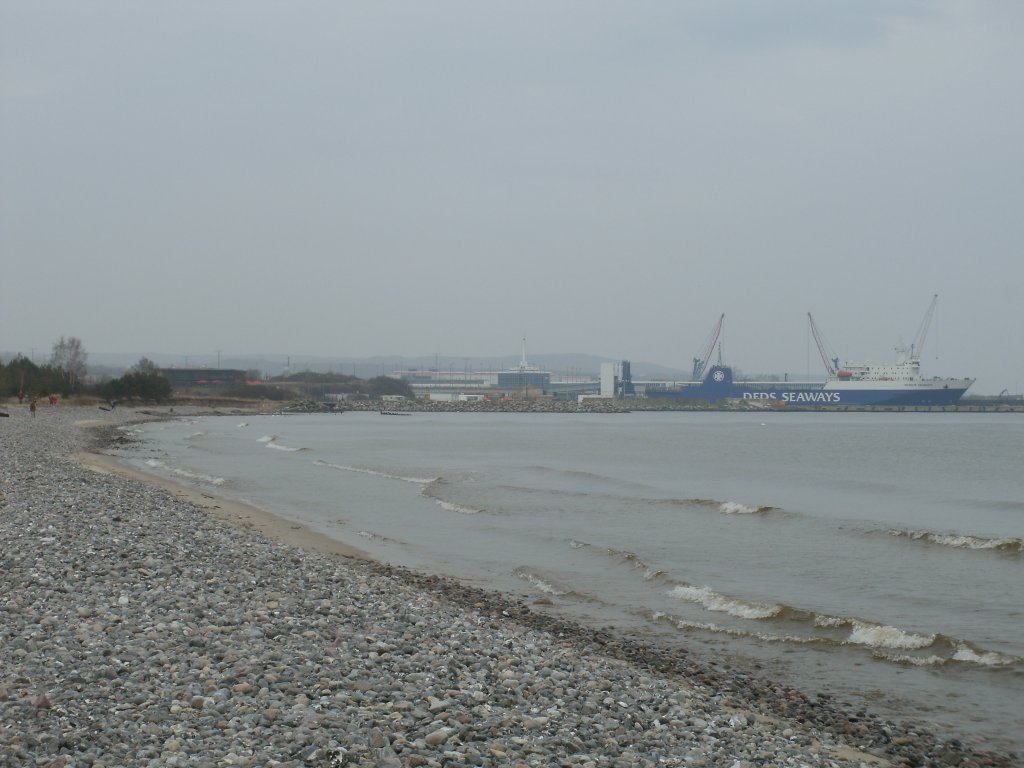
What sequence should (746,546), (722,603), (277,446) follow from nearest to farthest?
(722,603) < (746,546) < (277,446)

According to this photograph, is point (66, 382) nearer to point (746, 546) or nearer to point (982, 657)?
point (746, 546)

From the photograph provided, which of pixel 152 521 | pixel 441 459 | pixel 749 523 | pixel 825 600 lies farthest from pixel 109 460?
pixel 825 600

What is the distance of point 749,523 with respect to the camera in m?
20.9

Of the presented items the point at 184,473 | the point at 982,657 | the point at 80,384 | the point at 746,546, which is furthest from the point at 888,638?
the point at 80,384

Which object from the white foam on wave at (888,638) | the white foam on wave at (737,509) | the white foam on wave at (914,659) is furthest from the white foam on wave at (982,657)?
the white foam on wave at (737,509)

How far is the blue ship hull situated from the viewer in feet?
431

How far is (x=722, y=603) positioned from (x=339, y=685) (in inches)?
280

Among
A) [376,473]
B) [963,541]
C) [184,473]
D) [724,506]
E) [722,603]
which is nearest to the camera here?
[722,603]

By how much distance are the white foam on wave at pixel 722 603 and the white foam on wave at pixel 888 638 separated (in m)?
1.26

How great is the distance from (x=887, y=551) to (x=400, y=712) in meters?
13.4

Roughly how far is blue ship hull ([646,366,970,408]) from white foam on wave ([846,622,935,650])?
12875 cm

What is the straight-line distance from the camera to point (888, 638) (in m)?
10.7

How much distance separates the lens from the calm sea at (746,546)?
9.90 m

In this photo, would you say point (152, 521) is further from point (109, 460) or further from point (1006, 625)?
point (109, 460)
